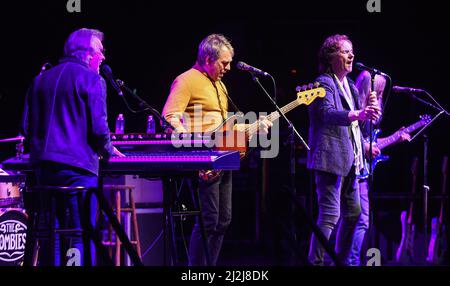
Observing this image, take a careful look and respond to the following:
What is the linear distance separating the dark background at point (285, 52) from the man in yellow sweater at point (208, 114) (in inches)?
106

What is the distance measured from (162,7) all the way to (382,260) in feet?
12.6

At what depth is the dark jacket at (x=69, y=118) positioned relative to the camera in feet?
14.4

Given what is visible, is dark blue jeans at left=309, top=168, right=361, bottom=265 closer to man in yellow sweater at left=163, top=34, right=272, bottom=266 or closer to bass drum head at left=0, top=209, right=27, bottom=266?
man in yellow sweater at left=163, top=34, right=272, bottom=266

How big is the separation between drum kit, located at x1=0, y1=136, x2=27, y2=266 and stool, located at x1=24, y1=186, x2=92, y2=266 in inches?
83.1

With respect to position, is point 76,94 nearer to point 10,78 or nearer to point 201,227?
point 201,227

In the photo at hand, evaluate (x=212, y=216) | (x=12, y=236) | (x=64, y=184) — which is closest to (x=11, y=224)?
(x=12, y=236)

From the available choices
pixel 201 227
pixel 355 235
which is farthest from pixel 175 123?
pixel 355 235

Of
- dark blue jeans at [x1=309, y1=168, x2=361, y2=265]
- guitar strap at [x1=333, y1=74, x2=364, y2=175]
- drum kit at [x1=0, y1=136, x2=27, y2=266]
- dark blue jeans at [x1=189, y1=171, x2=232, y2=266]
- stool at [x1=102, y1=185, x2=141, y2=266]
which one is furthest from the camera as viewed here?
stool at [x1=102, y1=185, x2=141, y2=266]

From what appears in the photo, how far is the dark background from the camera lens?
8.41 metres

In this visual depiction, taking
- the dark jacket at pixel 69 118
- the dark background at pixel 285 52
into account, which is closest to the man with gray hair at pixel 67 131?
the dark jacket at pixel 69 118

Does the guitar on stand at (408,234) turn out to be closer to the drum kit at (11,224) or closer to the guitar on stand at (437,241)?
the guitar on stand at (437,241)

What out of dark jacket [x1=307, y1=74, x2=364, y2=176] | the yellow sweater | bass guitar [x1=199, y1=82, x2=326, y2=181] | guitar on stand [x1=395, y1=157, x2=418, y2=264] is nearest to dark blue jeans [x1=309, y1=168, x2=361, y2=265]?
dark jacket [x1=307, y1=74, x2=364, y2=176]

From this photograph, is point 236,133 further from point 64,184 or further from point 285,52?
point 285,52

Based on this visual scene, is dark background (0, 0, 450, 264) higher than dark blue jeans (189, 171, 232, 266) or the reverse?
higher
